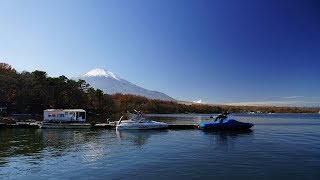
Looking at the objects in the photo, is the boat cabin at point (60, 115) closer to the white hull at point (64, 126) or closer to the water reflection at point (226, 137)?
the white hull at point (64, 126)

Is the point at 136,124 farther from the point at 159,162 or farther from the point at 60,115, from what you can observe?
the point at 159,162

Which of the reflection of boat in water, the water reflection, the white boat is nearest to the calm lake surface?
the water reflection

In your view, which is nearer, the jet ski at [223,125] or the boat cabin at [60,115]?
the jet ski at [223,125]

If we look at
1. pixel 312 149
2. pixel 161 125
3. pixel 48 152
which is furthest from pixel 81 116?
pixel 312 149

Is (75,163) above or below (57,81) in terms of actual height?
below

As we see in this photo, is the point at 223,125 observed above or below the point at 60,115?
below

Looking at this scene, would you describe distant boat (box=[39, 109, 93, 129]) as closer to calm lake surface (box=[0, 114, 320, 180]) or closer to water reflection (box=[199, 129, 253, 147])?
calm lake surface (box=[0, 114, 320, 180])

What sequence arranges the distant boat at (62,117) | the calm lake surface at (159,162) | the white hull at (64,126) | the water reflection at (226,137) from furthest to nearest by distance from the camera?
the distant boat at (62,117)
the white hull at (64,126)
the water reflection at (226,137)
the calm lake surface at (159,162)

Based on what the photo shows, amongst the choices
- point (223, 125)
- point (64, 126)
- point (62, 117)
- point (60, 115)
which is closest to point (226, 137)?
point (223, 125)

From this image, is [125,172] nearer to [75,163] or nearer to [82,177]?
[82,177]

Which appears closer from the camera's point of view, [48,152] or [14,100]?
[48,152]

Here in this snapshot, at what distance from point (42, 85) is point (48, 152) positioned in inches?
4063

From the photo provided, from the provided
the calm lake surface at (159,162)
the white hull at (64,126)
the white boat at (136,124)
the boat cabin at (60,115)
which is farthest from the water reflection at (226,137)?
the boat cabin at (60,115)

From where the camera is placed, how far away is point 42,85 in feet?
442
